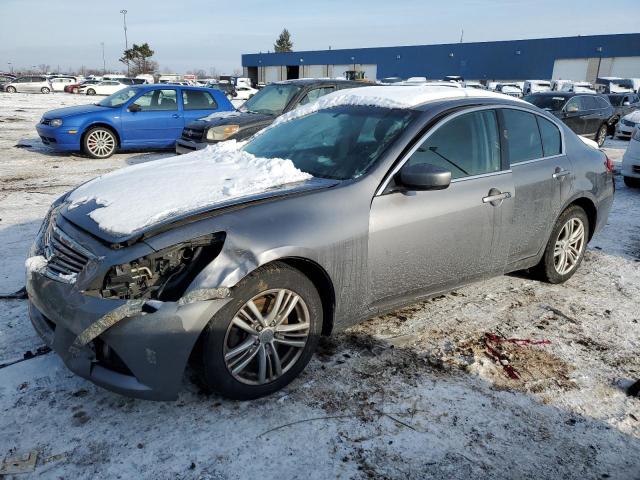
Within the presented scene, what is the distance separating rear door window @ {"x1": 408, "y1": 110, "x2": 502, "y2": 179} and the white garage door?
50.0 meters

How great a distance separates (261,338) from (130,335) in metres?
0.68

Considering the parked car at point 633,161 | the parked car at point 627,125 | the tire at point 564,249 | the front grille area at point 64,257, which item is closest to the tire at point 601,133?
the parked car at point 627,125

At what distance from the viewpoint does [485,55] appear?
52.2 metres

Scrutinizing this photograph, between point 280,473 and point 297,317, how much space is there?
33.4 inches

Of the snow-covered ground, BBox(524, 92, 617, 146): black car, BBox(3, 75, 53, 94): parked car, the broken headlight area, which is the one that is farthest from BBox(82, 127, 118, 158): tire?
BBox(3, 75, 53, 94): parked car

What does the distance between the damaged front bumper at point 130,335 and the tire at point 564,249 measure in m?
3.15

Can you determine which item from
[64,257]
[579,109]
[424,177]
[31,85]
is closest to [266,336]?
[64,257]

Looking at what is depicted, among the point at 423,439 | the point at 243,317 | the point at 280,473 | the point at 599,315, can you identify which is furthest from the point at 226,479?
the point at 599,315

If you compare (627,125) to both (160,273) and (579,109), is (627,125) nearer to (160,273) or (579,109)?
(579,109)

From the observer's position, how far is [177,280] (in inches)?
98.5

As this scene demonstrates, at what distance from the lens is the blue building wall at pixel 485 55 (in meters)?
45.4

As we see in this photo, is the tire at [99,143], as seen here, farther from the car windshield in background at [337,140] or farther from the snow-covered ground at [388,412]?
the car windshield in background at [337,140]

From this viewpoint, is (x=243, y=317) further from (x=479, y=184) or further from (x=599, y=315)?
(x=599, y=315)

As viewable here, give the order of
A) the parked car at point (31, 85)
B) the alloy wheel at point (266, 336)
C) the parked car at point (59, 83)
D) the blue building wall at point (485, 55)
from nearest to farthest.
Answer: the alloy wheel at point (266, 336), the parked car at point (31, 85), the parked car at point (59, 83), the blue building wall at point (485, 55)
